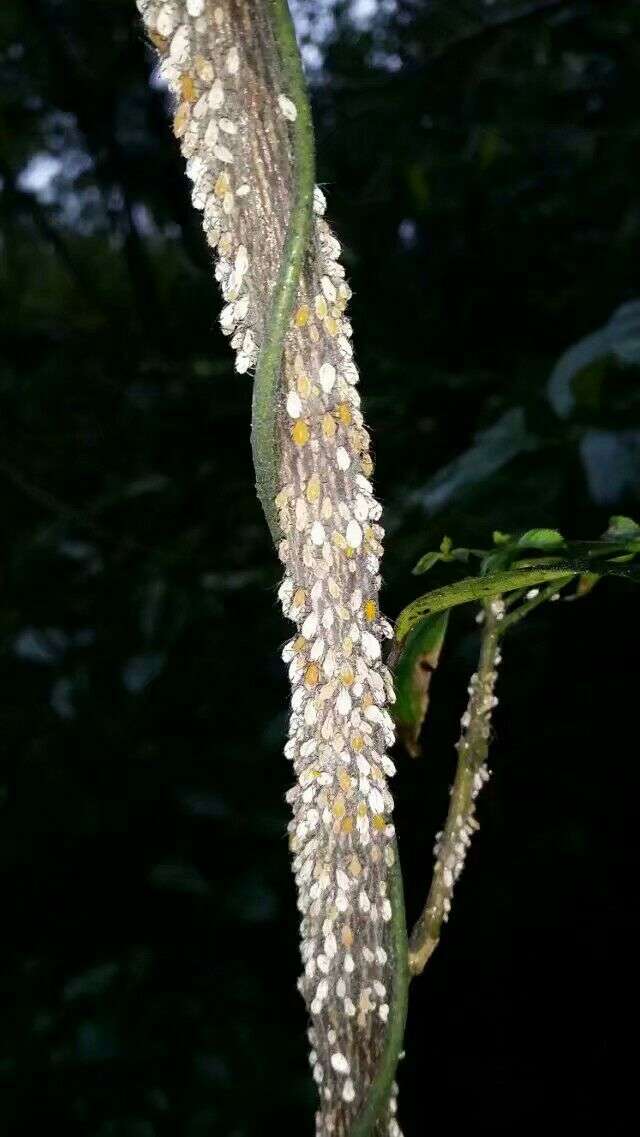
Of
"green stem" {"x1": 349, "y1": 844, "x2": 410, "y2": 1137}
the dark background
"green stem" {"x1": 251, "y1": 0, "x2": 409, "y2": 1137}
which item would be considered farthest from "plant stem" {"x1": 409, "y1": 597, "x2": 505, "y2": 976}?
the dark background

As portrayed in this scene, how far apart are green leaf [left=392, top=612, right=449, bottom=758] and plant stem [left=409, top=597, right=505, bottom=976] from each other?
33 mm

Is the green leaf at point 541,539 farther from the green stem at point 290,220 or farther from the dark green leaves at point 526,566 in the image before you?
the green stem at point 290,220

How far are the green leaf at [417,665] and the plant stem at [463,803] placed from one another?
0.11 ft

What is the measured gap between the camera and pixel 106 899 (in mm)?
1501

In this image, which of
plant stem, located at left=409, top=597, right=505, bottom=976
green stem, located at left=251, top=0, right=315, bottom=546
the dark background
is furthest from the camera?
the dark background

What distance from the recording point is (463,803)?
58 centimetres

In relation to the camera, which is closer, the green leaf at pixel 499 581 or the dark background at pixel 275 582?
the green leaf at pixel 499 581

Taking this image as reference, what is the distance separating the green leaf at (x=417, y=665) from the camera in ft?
1.90

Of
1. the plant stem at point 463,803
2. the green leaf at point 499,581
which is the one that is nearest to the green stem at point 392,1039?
the plant stem at point 463,803

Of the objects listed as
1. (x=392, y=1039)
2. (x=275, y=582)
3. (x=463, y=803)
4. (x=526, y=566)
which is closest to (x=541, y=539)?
(x=526, y=566)

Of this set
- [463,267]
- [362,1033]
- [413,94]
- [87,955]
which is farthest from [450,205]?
[362,1033]

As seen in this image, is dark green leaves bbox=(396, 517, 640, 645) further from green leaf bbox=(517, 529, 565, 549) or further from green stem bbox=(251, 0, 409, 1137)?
green stem bbox=(251, 0, 409, 1137)

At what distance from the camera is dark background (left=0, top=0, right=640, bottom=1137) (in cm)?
132

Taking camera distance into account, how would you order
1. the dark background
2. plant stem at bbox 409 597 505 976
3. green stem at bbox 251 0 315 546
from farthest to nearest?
the dark background → plant stem at bbox 409 597 505 976 → green stem at bbox 251 0 315 546
